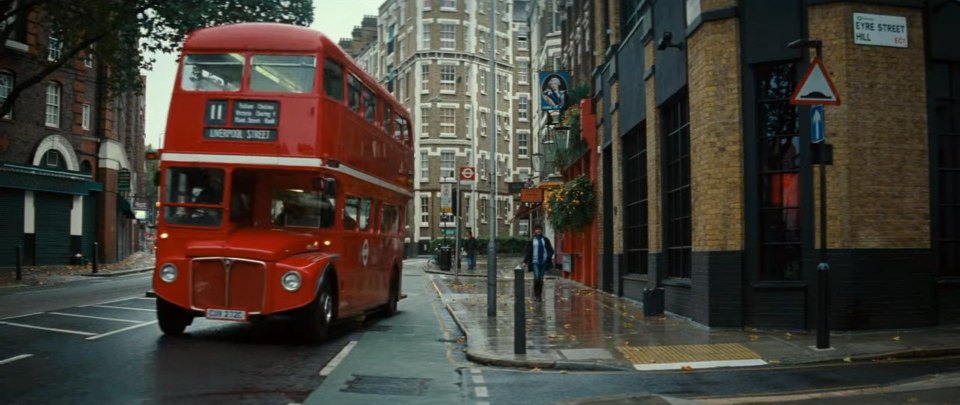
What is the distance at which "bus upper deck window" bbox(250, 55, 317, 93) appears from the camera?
11.3m

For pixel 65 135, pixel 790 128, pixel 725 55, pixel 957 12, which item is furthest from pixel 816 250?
pixel 65 135

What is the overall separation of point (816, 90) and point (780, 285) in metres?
3.51

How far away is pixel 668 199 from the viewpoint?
16.8m

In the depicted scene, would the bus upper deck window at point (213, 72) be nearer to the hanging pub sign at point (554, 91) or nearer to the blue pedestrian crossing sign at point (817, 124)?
the blue pedestrian crossing sign at point (817, 124)

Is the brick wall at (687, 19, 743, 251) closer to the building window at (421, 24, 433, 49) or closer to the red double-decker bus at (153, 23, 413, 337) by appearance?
the red double-decker bus at (153, 23, 413, 337)

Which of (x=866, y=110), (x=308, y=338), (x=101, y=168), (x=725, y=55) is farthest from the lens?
(x=101, y=168)

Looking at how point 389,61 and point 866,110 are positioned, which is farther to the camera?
point 389,61

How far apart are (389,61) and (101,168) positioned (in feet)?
138

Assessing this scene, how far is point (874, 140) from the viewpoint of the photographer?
1211 cm

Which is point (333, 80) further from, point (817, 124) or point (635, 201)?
point (635, 201)

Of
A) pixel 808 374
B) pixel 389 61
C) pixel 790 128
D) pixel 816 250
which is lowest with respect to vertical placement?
pixel 808 374

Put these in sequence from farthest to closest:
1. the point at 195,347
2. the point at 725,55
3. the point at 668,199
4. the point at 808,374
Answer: the point at 668,199 → the point at 725,55 → the point at 195,347 → the point at 808,374

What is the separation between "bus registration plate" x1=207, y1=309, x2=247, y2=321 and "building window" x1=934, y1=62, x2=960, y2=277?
10342 millimetres

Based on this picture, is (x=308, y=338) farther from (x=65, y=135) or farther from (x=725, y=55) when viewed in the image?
(x=65, y=135)
